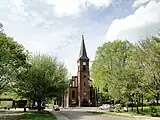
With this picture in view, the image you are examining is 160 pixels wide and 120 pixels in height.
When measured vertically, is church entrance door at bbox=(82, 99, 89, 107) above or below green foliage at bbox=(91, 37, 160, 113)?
below

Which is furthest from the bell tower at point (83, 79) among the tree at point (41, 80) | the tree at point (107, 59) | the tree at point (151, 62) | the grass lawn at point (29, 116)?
the tree at point (151, 62)

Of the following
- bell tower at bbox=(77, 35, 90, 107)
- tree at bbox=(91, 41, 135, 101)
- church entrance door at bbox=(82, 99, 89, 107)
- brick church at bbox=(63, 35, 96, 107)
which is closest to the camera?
tree at bbox=(91, 41, 135, 101)

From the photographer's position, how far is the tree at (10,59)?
3084 cm

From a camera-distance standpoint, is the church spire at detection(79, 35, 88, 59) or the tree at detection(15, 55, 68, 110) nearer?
the tree at detection(15, 55, 68, 110)

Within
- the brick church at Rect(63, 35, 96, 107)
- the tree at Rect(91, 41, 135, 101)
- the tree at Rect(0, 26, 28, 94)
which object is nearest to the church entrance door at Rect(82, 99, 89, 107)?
the brick church at Rect(63, 35, 96, 107)

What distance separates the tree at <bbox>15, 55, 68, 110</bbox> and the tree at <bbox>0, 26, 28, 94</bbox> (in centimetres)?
348

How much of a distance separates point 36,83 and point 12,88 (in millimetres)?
3841

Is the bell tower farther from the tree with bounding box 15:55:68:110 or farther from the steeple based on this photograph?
the tree with bounding box 15:55:68:110

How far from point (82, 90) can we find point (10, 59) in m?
55.0

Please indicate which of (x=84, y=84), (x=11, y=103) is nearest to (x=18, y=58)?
(x=11, y=103)

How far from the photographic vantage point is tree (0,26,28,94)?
101ft

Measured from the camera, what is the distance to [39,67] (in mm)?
42656

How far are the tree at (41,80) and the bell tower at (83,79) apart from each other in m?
42.7

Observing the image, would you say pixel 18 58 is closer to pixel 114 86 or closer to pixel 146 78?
pixel 114 86
